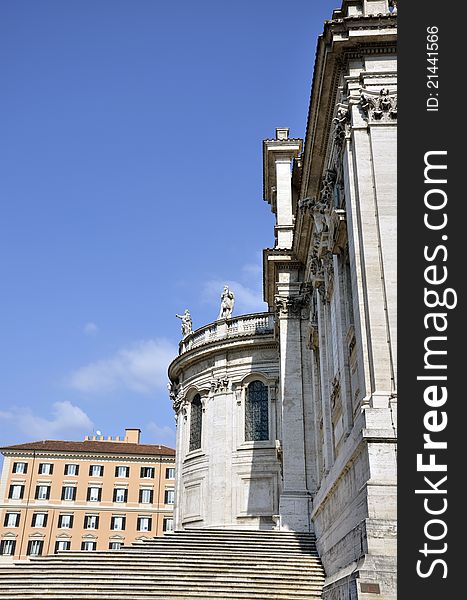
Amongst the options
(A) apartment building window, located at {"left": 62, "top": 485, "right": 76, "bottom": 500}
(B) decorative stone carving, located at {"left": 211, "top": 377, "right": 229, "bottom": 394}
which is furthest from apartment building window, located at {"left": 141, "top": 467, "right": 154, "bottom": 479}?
(B) decorative stone carving, located at {"left": 211, "top": 377, "right": 229, "bottom": 394}

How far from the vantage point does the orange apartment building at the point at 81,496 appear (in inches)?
2682

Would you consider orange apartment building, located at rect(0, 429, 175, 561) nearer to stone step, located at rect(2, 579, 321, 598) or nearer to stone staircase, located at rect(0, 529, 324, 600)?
stone staircase, located at rect(0, 529, 324, 600)

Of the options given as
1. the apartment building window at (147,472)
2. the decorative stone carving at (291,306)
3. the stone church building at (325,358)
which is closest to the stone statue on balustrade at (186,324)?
the stone church building at (325,358)

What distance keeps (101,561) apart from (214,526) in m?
14.5

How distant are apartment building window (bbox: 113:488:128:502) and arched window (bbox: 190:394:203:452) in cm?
3934

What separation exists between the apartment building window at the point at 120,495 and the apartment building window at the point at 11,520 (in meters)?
10.1

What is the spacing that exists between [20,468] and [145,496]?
13848 mm

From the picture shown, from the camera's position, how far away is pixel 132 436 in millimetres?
78875

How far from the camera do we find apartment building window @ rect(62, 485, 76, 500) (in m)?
70.4

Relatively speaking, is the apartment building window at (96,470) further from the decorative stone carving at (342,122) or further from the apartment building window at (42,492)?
the decorative stone carving at (342,122)

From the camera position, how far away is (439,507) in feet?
24.8

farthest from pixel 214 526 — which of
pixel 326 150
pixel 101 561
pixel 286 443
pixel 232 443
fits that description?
pixel 326 150

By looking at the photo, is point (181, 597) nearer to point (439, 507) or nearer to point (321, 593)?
point (321, 593)

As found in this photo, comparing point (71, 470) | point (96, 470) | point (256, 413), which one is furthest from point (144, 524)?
point (256, 413)
